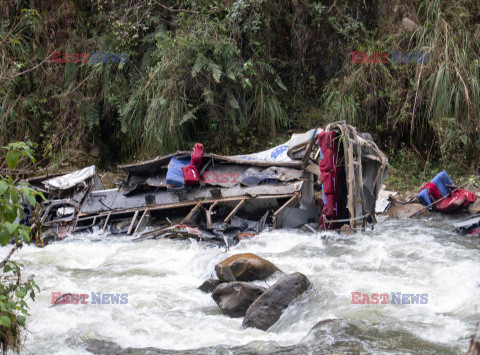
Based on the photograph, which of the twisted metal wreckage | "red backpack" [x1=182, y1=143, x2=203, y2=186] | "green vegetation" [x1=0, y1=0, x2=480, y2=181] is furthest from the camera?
"green vegetation" [x1=0, y1=0, x2=480, y2=181]

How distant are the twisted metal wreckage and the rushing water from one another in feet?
1.61

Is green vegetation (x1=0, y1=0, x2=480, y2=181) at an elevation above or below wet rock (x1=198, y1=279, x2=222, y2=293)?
above

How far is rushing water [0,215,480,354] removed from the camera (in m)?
4.34

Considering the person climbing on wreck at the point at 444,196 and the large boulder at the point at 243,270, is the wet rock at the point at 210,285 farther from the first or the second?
the person climbing on wreck at the point at 444,196

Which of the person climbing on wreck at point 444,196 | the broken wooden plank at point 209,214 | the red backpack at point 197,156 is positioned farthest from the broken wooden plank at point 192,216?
the person climbing on wreck at point 444,196

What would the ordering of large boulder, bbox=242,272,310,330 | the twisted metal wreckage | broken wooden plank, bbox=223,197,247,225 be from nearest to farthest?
large boulder, bbox=242,272,310,330, the twisted metal wreckage, broken wooden plank, bbox=223,197,247,225

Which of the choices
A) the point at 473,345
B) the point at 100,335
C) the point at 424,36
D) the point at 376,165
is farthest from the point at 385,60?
the point at 473,345

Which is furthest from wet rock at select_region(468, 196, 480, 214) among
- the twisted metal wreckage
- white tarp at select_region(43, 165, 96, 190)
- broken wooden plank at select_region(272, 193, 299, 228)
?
white tarp at select_region(43, 165, 96, 190)

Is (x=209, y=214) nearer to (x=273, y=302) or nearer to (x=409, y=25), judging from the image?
(x=273, y=302)

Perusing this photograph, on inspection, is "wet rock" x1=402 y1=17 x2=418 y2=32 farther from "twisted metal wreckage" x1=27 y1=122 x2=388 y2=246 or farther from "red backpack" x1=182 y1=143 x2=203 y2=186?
"red backpack" x1=182 y1=143 x2=203 y2=186

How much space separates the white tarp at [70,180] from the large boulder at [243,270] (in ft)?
20.6

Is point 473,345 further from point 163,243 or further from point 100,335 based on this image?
point 163,243

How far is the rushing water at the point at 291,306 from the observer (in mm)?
4336

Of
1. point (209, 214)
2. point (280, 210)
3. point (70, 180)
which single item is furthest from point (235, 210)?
point (70, 180)
